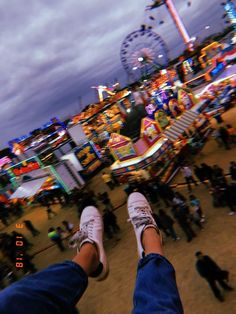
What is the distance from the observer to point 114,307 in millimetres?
6754

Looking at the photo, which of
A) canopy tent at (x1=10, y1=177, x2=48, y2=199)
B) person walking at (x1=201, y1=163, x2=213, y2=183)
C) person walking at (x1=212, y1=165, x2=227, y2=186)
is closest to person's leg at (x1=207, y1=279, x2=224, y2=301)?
person walking at (x1=212, y1=165, x2=227, y2=186)

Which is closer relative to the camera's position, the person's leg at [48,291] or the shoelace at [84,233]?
the person's leg at [48,291]

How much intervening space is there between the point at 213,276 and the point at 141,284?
4.33 meters

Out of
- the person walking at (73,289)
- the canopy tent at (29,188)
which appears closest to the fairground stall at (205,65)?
the canopy tent at (29,188)

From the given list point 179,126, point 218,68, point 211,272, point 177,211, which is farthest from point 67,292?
point 218,68

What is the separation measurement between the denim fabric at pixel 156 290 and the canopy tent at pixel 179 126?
1186cm

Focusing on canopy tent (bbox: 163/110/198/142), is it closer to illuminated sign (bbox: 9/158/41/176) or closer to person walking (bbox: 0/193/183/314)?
illuminated sign (bbox: 9/158/41/176)

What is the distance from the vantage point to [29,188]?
17.2 metres

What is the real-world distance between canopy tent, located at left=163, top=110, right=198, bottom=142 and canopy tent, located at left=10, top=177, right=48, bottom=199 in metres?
8.13

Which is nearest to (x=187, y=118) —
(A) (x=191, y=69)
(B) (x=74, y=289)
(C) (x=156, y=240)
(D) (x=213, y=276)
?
(D) (x=213, y=276)

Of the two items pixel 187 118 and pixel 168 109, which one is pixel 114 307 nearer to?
pixel 187 118

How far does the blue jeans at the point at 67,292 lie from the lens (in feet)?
4.60

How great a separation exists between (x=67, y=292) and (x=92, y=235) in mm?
1556

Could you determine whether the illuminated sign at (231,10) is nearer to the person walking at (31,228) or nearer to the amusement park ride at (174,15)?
the amusement park ride at (174,15)
